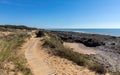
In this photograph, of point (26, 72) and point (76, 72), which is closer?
point (26, 72)

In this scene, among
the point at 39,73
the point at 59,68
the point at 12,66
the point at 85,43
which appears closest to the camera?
the point at 39,73

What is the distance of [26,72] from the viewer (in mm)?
10977

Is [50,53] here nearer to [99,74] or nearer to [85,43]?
[99,74]

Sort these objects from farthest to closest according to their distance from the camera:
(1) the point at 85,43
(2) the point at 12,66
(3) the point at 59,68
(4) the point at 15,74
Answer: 1. (1) the point at 85,43
2. (3) the point at 59,68
3. (2) the point at 12,66
4. (4) the point at 15,74

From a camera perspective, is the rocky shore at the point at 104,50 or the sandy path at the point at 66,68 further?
the rocky shore at the point at 104,50

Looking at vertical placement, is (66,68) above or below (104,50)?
above

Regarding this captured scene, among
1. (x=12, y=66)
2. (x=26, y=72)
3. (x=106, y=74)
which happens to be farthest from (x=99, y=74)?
(x=12, y=66)

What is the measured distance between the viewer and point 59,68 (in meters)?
13.0

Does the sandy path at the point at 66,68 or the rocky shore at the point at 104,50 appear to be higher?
the sandy path at the point at 66,68

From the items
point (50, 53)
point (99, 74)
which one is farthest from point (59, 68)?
point (50, 53)

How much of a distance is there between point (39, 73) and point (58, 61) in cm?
382

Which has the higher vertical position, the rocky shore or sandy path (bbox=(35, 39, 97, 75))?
sandy path (bbox=(35, 39, 97, 75))

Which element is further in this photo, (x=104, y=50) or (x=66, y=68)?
(x=104, y=50)

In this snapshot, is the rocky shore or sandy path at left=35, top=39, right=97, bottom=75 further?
the rocky shore
